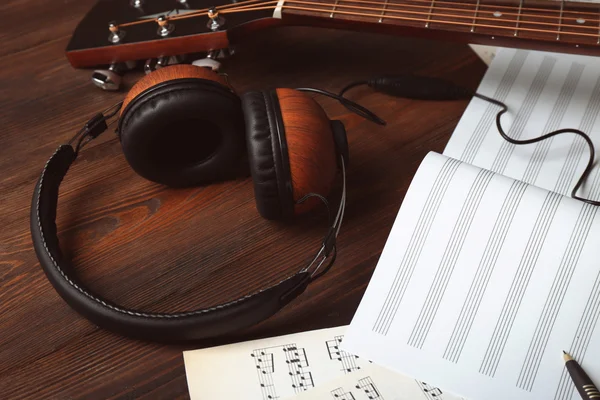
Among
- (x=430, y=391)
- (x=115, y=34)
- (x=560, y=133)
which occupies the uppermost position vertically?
(x=115, y=34)

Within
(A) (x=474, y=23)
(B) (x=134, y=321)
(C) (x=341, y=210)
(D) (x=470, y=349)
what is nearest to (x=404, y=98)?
(A) (x=474, y=23)

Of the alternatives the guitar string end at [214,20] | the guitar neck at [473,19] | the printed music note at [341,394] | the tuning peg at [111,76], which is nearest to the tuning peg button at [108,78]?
the tuning peg at [111,76]

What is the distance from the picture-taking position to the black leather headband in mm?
615

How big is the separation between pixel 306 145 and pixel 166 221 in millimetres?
223

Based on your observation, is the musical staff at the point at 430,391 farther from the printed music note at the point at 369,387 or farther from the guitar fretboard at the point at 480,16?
the guitar fretboard at the point at 480,16

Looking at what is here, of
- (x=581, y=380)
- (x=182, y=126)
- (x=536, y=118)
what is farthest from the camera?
(x=536, y=118)

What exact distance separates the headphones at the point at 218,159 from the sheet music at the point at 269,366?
3 centimetres

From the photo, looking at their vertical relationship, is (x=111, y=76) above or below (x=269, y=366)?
above

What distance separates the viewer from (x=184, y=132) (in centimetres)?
71

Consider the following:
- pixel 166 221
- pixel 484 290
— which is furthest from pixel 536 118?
pixel 166 221

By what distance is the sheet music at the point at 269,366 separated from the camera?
63 centimetres

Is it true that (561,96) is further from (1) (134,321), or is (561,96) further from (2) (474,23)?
(1) (134,321)

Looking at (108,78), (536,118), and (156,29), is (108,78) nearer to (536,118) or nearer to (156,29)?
(156,29)

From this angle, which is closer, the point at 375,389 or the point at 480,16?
the point at 375,389
